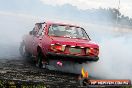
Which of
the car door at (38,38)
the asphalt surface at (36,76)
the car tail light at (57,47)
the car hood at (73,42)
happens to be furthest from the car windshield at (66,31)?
the asphalt surface at (36,76)

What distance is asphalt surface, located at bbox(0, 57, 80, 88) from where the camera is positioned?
10.6 m

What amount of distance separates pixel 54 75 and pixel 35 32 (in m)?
3.07

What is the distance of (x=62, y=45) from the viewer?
12555 mm

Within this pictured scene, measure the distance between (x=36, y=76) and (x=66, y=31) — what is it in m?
2.68

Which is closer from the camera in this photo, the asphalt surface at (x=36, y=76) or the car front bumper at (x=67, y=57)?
the asphalt surface at (x=36, y=76)

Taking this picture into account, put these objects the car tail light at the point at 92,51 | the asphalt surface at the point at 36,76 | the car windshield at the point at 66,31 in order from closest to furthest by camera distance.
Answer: the asphalt surface at the point at 36,76 < the car tail light at the point at 92,51 < the car windshield at the point at 66,31

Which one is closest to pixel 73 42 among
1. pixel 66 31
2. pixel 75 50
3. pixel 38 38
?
pixel 75 50

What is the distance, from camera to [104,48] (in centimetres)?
1670

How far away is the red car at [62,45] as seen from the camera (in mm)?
12570

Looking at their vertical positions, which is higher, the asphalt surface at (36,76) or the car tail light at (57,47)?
the car tail light at (57,47)

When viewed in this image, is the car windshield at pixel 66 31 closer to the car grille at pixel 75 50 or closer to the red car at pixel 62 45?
the red car at pixel 62 45

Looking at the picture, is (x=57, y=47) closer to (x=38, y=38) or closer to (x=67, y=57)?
(x=67, y=57)

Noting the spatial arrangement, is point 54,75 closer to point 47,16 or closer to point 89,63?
point 89,63

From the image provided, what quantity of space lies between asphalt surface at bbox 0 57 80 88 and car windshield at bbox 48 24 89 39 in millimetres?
1245
